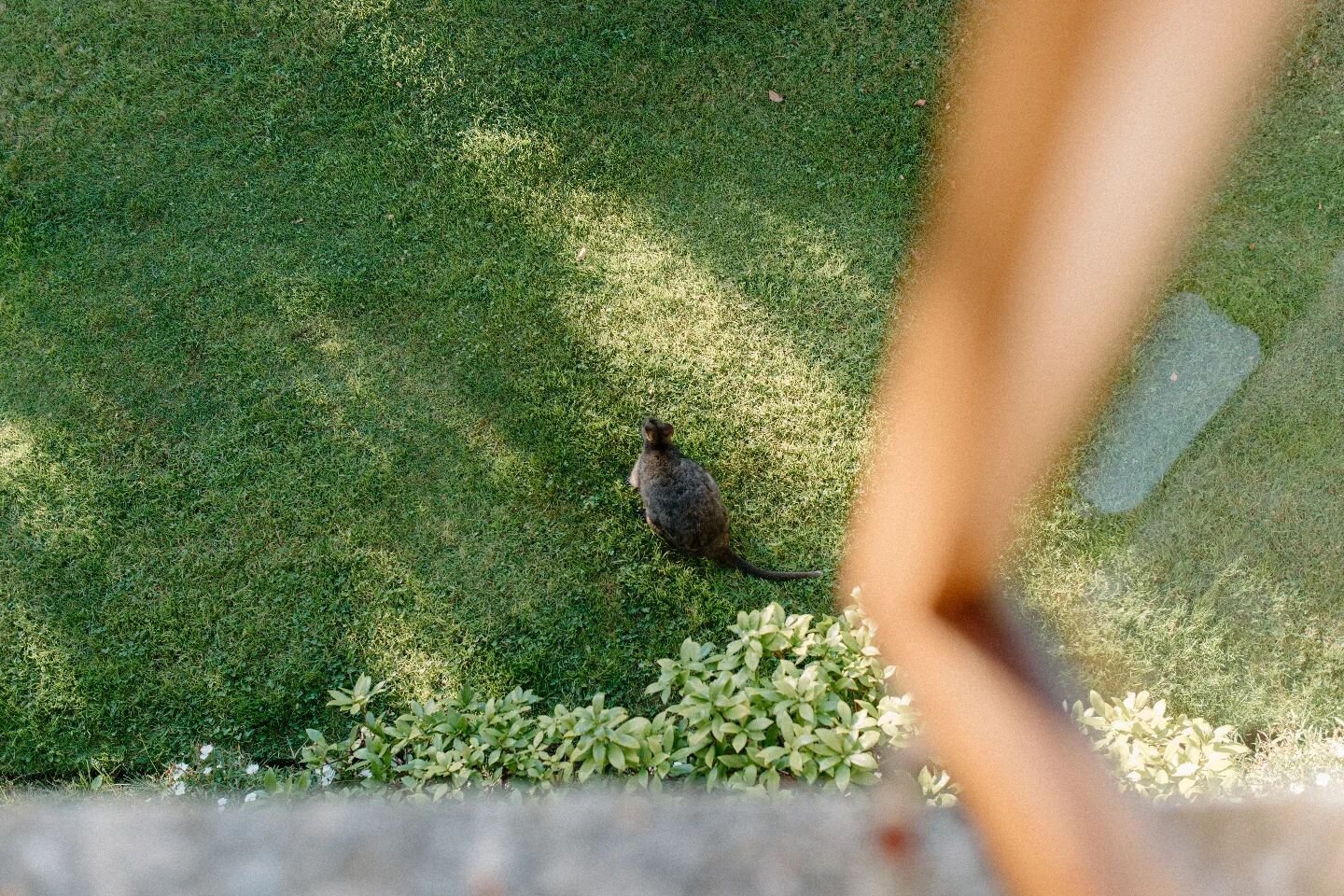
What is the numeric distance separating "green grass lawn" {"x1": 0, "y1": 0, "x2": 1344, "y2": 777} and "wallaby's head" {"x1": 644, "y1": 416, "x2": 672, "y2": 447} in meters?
0.55

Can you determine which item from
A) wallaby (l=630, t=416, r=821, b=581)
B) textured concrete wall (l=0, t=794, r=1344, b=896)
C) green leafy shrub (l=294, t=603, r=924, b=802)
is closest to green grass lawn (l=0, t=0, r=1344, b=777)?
wallaby (l=630, t=416, r=821, b=581)

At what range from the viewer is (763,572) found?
4039 millimetres

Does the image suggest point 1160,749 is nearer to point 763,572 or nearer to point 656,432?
point 763,572

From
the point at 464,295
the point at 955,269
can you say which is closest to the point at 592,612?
the point at 464,295

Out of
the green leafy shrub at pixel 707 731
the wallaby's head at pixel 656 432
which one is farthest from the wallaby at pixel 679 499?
the green leafy shrub at pixel 707 731

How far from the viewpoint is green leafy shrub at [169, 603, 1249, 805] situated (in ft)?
9.05

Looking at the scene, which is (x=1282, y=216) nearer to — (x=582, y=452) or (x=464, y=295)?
(x=582, y=452)

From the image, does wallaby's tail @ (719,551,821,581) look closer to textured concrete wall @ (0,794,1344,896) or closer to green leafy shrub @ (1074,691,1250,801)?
green leafy shrub @ (1074,691,1250,801)

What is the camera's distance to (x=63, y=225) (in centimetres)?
521

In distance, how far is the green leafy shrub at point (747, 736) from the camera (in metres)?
2.76

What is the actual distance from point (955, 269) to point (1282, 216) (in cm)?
171

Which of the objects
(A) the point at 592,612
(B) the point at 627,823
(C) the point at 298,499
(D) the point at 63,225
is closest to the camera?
(B) the point at 627,823

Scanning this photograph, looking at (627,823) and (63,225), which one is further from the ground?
(627,823)

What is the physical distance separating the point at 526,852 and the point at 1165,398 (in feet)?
14.1
